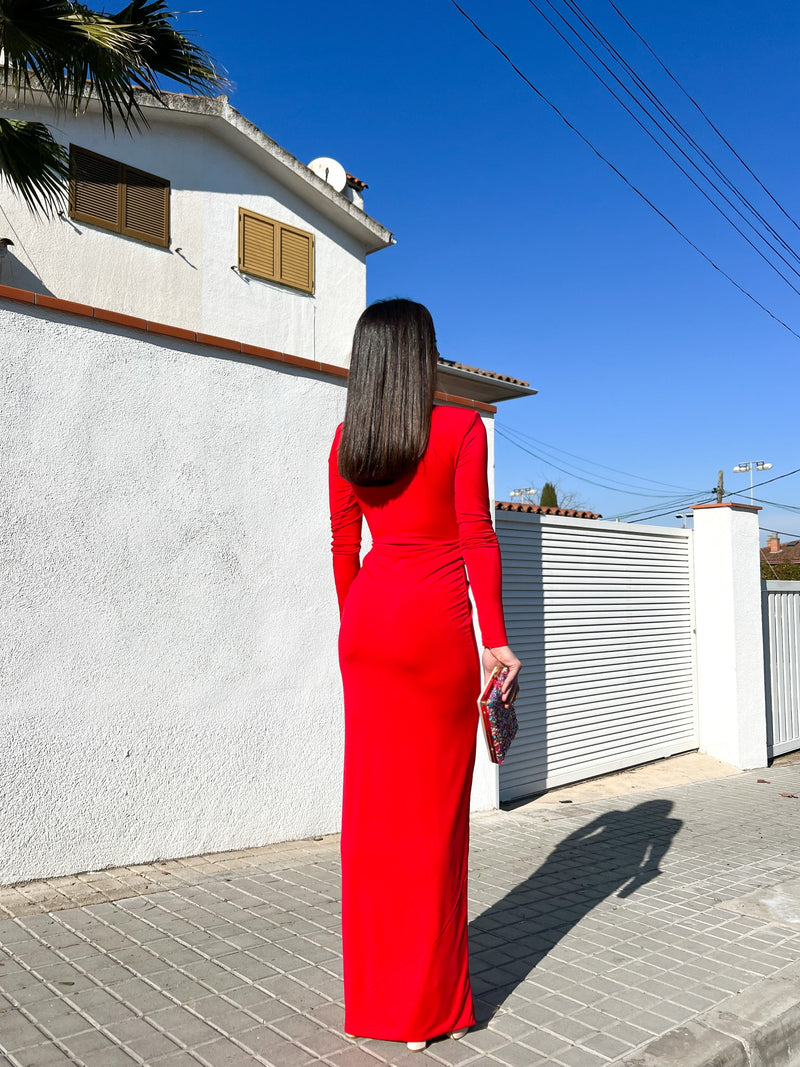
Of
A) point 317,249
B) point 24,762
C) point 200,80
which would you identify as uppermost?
point 317,249

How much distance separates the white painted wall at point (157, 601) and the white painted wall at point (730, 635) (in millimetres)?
5778

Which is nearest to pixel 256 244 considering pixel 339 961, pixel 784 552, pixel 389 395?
pixel 389 395

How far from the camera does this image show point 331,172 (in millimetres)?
15344

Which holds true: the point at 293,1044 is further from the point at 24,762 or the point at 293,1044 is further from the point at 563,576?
the point at 563,576

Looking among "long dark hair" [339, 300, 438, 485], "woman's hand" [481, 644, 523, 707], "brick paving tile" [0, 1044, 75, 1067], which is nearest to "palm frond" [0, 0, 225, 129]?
"long dark hair" [339, 300, 438, 485]

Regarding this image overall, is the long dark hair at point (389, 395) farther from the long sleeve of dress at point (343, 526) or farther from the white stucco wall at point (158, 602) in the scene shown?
the white stucco wall at point (158, 602)

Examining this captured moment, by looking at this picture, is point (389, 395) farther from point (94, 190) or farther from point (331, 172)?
point (331, 172)

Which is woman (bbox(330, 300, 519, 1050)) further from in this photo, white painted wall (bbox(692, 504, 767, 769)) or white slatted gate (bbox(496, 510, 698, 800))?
white painted wall (bbox(692, 504, 767, 769))

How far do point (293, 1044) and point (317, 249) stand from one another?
44.6 feet

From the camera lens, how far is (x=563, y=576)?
8.41 metres

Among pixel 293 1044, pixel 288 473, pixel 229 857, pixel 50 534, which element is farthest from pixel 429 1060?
pixel 288 473

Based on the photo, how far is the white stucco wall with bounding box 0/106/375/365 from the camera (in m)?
11.3

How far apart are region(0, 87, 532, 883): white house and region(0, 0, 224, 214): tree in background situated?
1.44m

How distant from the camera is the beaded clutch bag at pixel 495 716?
2.98 m
